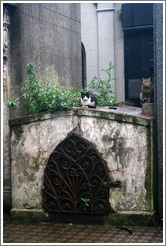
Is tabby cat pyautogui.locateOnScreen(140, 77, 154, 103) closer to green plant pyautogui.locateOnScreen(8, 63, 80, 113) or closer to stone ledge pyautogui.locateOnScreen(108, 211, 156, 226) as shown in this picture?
green plant pyautogui.locateOnScreen(8, 63, 80, 113)

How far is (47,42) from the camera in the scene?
9.63m

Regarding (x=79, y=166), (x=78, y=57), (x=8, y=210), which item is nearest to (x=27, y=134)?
(x=79, y=166)

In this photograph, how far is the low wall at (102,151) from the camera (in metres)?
6.98

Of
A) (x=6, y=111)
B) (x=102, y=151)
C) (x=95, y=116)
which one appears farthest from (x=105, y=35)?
(x=102, y=151)

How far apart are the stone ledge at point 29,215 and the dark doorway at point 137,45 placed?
853cm

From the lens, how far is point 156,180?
7238 mm

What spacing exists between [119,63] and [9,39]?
8021 millimetres

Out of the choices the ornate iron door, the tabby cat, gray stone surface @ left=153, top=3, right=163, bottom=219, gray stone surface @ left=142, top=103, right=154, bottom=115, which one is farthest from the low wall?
the tabby cat

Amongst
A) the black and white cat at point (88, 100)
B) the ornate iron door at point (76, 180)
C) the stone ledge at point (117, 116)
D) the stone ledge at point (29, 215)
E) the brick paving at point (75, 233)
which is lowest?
the brick paving at point (75, 233)

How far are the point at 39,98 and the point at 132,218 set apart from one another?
3.02 m

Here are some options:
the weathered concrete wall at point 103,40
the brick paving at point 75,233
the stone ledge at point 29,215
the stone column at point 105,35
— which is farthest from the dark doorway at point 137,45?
the brick paving at point 75,233

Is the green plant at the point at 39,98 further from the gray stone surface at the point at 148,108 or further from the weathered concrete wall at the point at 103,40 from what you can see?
the weathered concrete wall at the point at 103,40

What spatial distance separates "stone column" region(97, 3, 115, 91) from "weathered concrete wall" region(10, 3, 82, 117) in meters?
4.45

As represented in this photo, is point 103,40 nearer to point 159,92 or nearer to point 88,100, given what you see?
point 88,100
